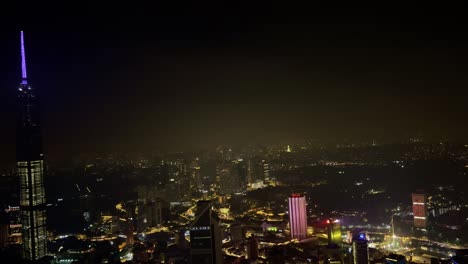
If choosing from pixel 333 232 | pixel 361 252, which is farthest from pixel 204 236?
pixel 333 232

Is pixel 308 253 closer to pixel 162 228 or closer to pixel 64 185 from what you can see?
pixel 162 228

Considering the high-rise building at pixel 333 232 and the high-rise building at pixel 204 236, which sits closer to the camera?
the high-rise building at pixel 204 236

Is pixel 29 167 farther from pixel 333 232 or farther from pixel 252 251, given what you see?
pixel 333 232

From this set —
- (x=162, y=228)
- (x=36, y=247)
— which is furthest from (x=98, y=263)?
(x=162, y=228)

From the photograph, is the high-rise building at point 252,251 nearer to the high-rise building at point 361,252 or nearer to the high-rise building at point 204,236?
the high-rise building at point 204,236

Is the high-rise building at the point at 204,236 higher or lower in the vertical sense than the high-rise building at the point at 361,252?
higher

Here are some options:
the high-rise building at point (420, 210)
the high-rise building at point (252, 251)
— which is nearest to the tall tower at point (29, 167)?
the high-rise building at point (252, 251)

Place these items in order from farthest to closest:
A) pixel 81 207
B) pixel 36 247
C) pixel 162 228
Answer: pixel 81 207
pixel 162 228
pixel 36 247
